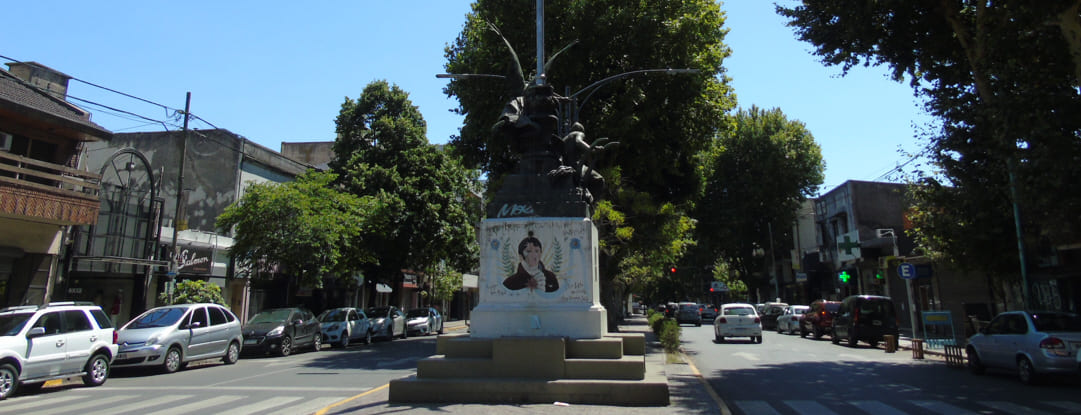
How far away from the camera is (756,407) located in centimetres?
904

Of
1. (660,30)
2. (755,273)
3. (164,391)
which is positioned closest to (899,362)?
(660,30)

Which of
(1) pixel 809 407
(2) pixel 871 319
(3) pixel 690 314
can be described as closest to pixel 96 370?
(1) pixel 809 407

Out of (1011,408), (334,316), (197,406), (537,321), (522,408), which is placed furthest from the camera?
(334,316)

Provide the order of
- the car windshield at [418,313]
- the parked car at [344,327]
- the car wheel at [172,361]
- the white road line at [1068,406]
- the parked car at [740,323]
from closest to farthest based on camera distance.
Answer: the white road line at [1068,406]
the car wheel at [172,361]
the parked car at [344,327]
the parked car at [740,323]
the car windshield at [418,313]

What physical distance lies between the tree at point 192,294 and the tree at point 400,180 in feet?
27.0

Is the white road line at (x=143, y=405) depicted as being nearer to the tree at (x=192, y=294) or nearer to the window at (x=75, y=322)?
the window at (x=75, y=322)

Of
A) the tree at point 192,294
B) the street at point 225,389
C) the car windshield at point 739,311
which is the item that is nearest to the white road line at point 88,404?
the street at point 225,389

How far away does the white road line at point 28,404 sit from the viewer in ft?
29.9

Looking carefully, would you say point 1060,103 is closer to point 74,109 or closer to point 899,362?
point 899,362

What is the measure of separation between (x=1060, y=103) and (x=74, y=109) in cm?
2564

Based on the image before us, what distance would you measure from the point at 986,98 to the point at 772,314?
23618mm

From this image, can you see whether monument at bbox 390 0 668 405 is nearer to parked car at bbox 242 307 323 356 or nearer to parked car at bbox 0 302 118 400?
parked car at bbox 0 302 118 400

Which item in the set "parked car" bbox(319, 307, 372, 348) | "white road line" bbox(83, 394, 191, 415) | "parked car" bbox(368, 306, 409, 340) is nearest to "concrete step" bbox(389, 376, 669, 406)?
"white road line" bbox(83, 394, 191, 415)

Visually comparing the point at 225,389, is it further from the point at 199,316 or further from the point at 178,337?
the point at 199,316
